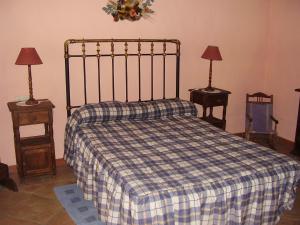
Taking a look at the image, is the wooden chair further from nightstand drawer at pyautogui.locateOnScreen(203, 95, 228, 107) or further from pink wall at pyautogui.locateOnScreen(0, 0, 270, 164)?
nightstand drawer at pyautogui.locateOnScreen(203, 95, 228, 107)

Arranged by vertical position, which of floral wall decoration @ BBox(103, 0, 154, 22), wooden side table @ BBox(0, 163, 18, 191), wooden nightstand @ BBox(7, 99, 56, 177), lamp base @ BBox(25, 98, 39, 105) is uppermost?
floral wall decoration @ BBox(103, 0, 154, 22)

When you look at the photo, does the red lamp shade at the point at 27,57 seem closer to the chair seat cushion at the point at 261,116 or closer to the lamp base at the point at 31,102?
the lamp base at the point at 31,102

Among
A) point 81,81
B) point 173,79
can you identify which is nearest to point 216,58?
point 173,79

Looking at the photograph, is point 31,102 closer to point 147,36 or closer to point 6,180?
point 6,180

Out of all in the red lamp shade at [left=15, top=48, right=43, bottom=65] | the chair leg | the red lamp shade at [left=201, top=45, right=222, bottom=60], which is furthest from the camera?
the chair leg

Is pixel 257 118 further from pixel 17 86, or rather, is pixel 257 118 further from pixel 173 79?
pixel 17 86

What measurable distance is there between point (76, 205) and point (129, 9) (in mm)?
2530

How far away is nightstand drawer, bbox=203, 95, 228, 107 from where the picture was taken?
4.77 metres

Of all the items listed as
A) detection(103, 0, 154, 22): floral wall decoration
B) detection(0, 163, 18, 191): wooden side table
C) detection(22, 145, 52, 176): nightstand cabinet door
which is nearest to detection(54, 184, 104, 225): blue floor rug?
detection(22, 145, 52, 176): nightstand cabinet door

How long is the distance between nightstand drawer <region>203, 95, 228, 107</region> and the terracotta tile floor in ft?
5.34

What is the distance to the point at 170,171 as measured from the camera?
278cm

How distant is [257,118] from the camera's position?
17.2 feet

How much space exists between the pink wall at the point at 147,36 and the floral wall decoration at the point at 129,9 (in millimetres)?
86

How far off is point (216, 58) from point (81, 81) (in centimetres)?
186
